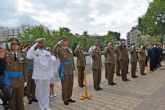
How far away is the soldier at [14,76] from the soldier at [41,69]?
2.01ft

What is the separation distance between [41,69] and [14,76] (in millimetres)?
860

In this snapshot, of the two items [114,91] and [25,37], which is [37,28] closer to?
[25,37]

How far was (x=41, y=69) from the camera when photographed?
9453 mm

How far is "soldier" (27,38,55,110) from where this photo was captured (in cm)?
943

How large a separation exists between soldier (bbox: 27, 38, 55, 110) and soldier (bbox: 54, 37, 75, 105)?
147cm

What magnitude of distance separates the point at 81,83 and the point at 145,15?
5136 centimetres

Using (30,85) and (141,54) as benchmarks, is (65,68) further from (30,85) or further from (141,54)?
(141,54)

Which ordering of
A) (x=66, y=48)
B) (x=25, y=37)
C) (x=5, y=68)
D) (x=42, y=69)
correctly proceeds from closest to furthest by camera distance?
(x=5, y=68) → (x=42, y=69) → (x=66, y=48) → (x=25, y=37)

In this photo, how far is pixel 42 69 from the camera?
945cm

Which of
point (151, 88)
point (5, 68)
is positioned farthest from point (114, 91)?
point (5, 68)

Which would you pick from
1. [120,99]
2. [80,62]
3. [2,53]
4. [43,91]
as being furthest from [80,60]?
[2,53]

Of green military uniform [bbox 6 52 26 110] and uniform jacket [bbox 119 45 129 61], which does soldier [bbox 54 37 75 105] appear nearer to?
green military uniform [bbox 6 52 26 110]

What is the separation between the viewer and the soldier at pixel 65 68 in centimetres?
1109

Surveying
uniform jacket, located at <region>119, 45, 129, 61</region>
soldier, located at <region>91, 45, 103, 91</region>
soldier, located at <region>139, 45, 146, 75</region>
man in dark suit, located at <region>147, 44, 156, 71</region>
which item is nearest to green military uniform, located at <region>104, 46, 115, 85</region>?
soldier, located at <region>91, 45, 103, 91</region>
